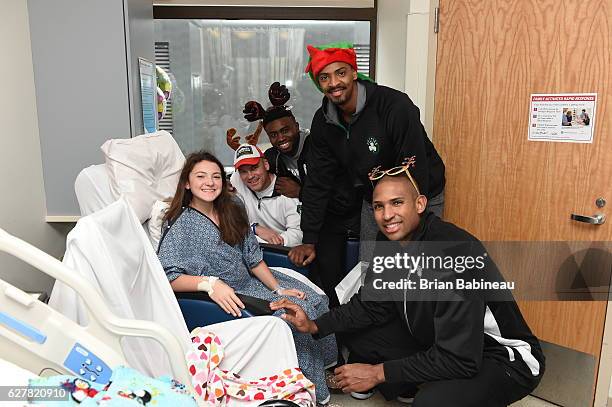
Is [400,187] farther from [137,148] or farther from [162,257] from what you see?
[137,148]

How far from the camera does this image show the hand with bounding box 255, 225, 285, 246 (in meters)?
2.60

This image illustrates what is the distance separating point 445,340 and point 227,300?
30.4 inches

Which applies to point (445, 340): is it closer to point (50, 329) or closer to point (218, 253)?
point (218, 253)

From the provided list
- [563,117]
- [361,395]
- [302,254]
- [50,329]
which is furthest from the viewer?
[302,254]

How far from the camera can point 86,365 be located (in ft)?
3.97

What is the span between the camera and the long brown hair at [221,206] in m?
2.08

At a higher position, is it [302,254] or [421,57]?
[421,57]

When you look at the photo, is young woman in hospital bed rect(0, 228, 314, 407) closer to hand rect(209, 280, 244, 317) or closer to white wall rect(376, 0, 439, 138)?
hand rect(209, 280, 244, 317)

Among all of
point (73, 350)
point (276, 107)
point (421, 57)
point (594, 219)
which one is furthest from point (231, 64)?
point (73, 350)

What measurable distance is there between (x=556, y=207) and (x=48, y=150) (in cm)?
241

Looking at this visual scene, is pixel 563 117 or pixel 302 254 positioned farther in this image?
pixel 302 254

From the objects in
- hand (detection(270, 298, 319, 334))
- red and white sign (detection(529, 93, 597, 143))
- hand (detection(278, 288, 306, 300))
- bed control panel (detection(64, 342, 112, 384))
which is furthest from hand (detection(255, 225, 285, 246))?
bed control panel (detection(64, 342, 112, 384))

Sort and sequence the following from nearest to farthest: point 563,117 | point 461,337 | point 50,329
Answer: point 50,329 → point 461,337 → point 563,117

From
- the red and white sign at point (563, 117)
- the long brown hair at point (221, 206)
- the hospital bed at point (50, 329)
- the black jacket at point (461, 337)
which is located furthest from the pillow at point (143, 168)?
the red and white sign at point (563, 117)
